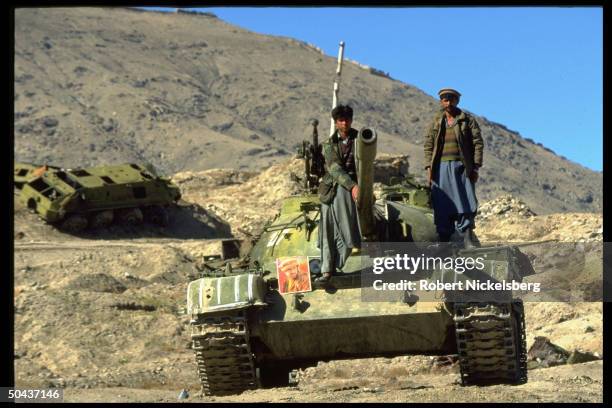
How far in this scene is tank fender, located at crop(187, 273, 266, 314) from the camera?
14.4 meters

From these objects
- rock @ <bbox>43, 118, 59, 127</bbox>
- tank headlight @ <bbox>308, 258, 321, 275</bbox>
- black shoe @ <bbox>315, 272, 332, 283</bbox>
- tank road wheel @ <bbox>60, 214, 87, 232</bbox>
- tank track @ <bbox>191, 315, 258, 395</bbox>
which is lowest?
tank track @ <bbox>191, 315, 258, 395</bbox>

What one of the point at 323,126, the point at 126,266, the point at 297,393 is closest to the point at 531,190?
the point at 323,126

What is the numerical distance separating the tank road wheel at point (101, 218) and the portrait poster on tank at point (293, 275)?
28895 mm

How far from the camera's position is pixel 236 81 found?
138 meters

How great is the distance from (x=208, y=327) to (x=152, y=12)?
503ft

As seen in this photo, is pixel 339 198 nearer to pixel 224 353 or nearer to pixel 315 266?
pixel 315 266

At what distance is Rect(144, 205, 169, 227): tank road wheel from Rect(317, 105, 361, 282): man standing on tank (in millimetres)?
30924

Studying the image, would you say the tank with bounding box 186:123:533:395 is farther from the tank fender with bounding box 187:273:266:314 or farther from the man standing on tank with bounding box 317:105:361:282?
the man standing on tank with bounding box 317:105:361:282

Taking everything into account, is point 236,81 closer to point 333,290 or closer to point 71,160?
point 71,160

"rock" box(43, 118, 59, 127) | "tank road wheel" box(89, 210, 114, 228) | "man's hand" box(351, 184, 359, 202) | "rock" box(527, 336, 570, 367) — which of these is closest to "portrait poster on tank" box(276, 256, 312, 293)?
"man's hand" box(351, 184, 359, 202)

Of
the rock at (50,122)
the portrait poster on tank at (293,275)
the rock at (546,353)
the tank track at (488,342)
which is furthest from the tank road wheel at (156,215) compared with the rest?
the rock at (50,122)

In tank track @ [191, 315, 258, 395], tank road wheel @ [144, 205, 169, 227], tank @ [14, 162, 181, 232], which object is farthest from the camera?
A: tank road wheel @ [144, 205, 169, 227]

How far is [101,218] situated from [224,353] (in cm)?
2894

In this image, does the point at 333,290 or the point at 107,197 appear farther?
the point at 107,197
